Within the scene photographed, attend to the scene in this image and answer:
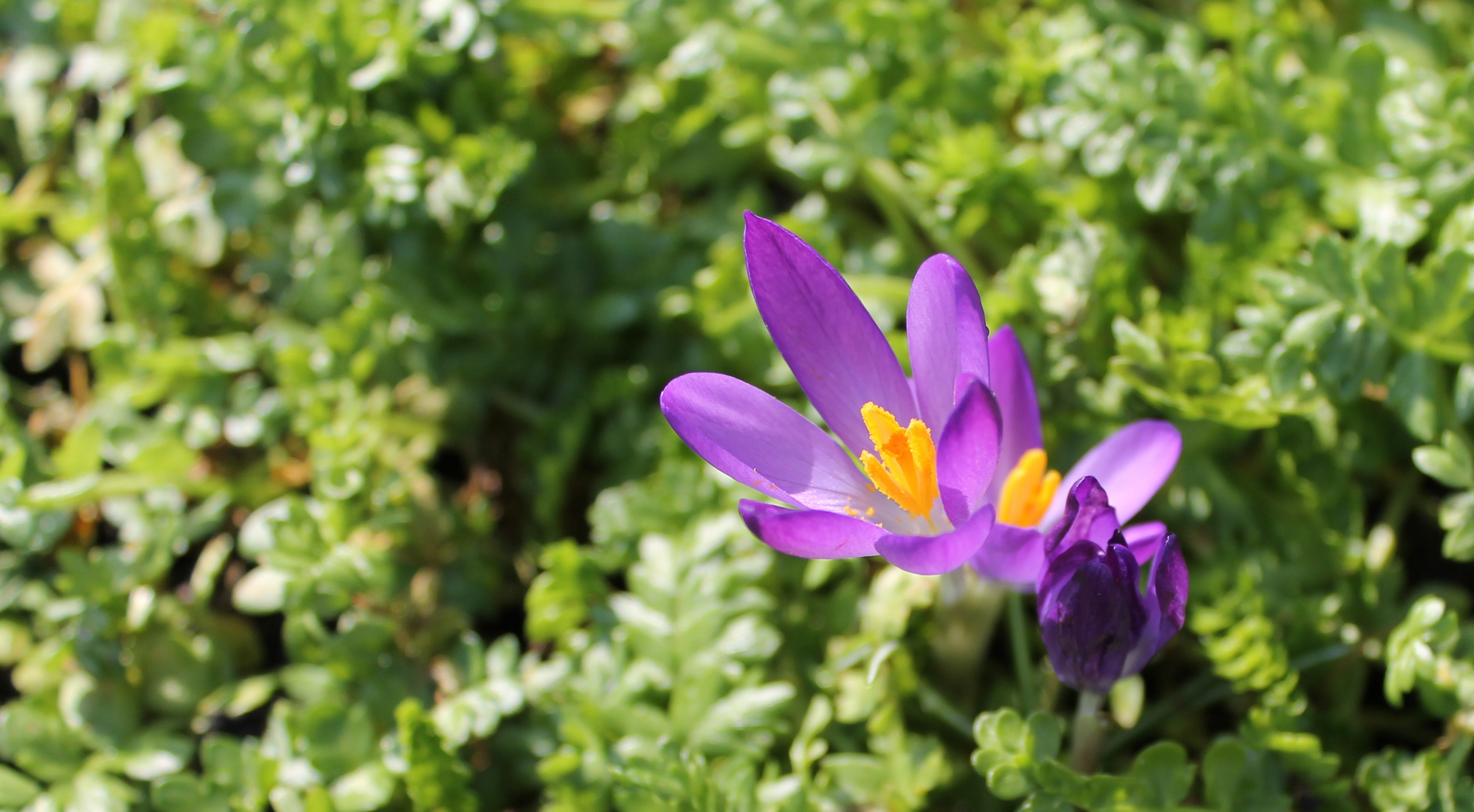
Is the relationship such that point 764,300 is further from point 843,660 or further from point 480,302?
point 480,302

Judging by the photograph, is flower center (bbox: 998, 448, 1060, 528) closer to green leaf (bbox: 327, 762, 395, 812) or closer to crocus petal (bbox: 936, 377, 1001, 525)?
crocus petal (bbox: 936, 377, 1001, 525)

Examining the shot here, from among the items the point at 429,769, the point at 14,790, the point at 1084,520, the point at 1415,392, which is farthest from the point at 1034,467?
the point at 14,790

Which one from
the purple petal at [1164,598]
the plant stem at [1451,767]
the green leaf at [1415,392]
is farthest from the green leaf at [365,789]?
the green leaf at [1415,392]

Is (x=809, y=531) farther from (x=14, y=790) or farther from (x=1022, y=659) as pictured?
(x=14, y=790)

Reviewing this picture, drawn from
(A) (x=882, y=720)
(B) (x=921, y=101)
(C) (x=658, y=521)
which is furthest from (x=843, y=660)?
(B) (x=921, y=101)

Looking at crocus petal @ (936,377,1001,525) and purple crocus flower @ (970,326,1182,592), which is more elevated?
crocus petal @ (936,377,1001,525)

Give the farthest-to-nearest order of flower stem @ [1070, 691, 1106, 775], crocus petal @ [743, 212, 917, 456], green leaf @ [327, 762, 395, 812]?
green leaf @ [327, 762, 395, 812]
flower stem @ [1070, 691, 1106, 775]
crocus petal @ [743, 212, 917, 456]

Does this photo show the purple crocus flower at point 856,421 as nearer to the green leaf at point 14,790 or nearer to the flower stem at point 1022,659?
the flower stem at point 1022,659

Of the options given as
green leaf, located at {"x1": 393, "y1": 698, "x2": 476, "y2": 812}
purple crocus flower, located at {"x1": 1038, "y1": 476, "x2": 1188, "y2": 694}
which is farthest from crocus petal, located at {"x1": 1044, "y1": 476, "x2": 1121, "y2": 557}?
green leaf, located at {"x1": 393, "y1": 698, "x2": 476, "y2": 812}
